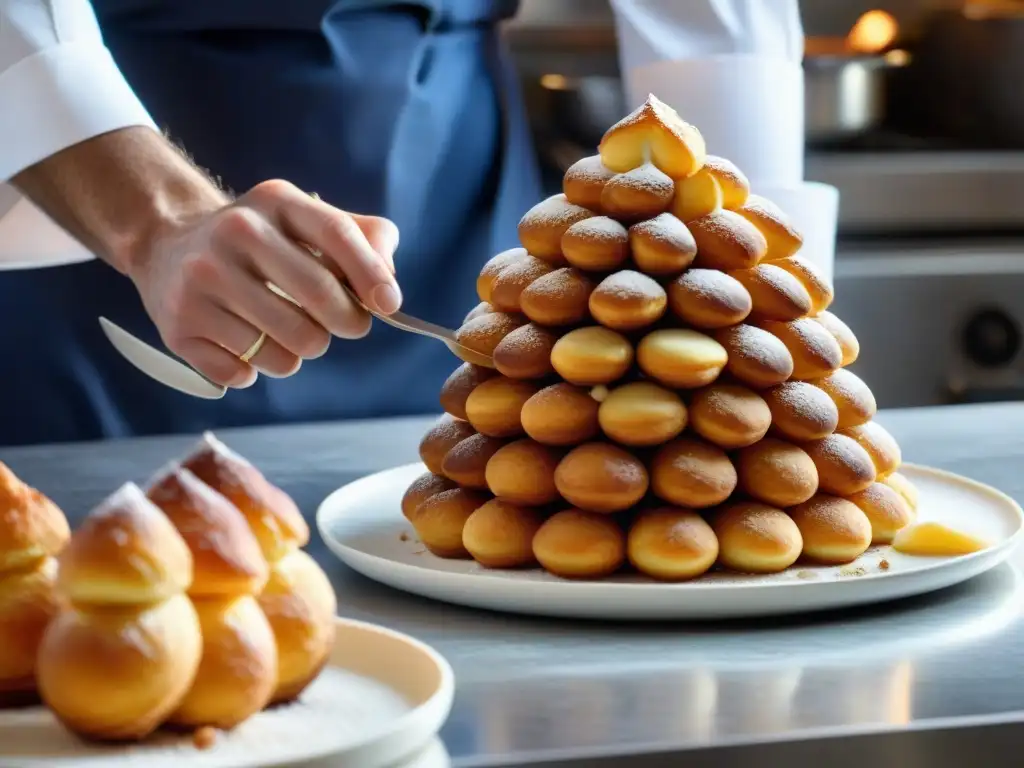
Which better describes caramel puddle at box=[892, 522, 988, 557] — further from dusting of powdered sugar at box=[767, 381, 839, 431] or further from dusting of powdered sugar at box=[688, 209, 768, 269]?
dusting of powdered sugar at box=[688, 209, 768, 269]

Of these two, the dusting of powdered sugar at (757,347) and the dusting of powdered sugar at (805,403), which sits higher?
the dusting of powdered sugar at (757,347)

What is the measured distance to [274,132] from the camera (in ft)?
5.24

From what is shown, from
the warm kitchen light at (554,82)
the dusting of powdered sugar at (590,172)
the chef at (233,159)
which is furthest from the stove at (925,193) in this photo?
the dusting of powdered sugar at (590,172)

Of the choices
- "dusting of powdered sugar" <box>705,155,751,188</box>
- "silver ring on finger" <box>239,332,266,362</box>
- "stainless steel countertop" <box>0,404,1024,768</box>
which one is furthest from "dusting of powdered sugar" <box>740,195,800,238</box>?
"silver ring on finger" <box>239,332,266,362</box>

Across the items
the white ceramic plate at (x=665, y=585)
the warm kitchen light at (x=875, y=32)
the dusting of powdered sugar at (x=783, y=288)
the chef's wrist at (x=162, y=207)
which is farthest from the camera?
the warm kitchen light at (x=875, y=32)

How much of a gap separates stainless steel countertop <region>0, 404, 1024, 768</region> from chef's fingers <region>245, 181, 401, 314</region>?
168mm

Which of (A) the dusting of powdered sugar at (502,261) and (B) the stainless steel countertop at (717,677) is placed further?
(A) the dusting of powdered sugar at (502,261)

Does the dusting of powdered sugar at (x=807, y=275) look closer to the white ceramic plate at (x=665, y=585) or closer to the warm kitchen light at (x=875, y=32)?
the white ceramic plate at (x=665, y=585)

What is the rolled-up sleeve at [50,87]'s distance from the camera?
1.19 metres

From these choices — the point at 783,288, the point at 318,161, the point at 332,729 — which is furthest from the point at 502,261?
the point at 318,161

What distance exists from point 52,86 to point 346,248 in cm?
40

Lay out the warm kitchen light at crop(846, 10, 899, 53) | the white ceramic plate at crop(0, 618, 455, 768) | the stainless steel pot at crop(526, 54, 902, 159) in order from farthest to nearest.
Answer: the warm kitchen light at crop(846, 10, 899, 53), the stainless steel pot at crop(526, 54, 902, 159), the white ceramic plate at crop(0, 618, 455, 768)

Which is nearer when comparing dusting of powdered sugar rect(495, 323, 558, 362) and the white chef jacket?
dusting of powdered sugar rect(495, 323, 558, 362)

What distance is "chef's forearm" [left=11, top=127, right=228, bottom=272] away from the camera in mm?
1150
